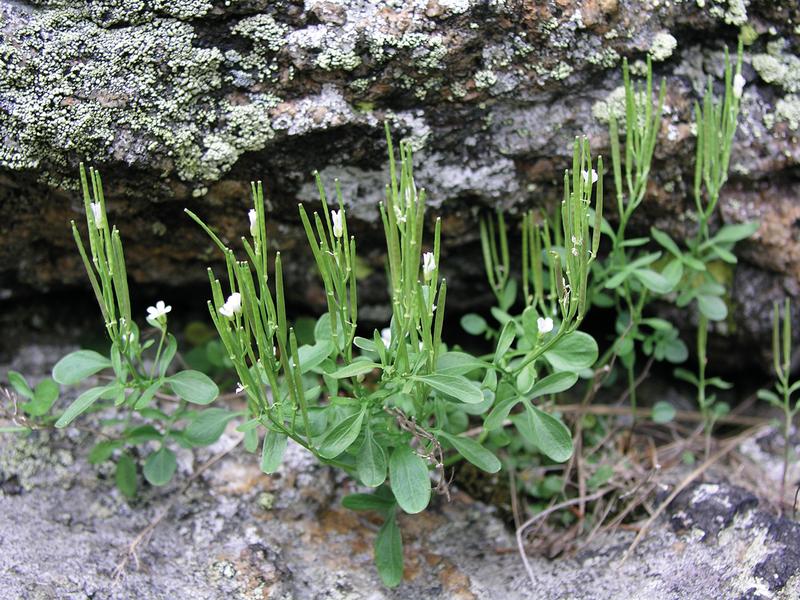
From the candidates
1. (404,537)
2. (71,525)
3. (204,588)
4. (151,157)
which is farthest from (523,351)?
(71,525)

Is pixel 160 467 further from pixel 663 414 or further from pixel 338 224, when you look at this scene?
pixel 663 414

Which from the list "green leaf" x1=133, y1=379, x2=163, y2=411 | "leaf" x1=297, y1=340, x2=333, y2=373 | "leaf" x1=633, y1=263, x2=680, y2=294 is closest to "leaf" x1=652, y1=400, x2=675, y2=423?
"leaf" x1=633, y1=263, x2=680, y2=294

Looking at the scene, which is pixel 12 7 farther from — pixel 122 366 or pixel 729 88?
pixel 729 88

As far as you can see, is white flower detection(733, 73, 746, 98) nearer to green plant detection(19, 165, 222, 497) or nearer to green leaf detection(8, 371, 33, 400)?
green plant detection(19, 165, 222, 497)

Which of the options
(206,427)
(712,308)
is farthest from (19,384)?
(712,308)

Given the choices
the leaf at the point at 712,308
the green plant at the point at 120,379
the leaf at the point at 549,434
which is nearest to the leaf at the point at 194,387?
the green plant at the point at 120,379

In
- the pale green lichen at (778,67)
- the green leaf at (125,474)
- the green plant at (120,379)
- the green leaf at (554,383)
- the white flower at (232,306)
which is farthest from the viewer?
the pale green lichen at (778,67)

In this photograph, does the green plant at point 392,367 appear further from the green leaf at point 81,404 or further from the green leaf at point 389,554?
the green leaf at point 81,404
